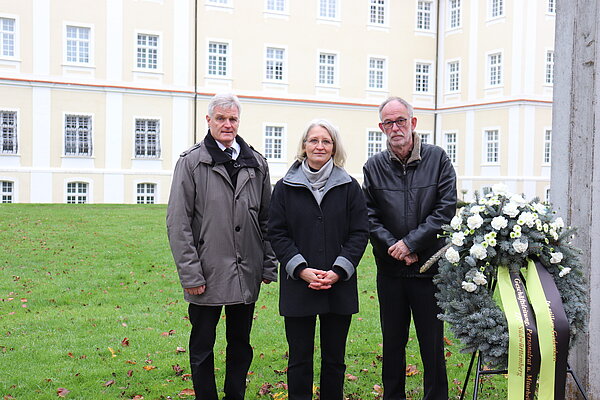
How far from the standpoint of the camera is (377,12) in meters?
32.0

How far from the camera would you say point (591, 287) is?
4.29 metres

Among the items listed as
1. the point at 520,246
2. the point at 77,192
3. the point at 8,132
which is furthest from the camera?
the point at 77,192

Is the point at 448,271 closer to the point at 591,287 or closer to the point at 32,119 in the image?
the point at 591,287

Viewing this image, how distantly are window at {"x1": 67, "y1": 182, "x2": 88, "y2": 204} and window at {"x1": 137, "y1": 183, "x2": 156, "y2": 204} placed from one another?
2.10 meters

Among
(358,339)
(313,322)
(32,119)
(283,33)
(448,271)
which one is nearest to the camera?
(448,271)

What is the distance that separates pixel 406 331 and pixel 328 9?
28.1 m

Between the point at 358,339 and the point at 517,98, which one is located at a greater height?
the point at 517,98

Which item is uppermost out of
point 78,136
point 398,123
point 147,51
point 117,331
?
point 147,51

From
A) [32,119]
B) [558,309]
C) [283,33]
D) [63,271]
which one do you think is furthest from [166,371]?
[283,33]

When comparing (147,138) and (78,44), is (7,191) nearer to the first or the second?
(147,138)

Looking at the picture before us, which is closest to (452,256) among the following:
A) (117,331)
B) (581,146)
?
(581,146)

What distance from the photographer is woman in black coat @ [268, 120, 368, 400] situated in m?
4.12

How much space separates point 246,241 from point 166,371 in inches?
69.9

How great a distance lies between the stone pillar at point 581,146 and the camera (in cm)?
426
